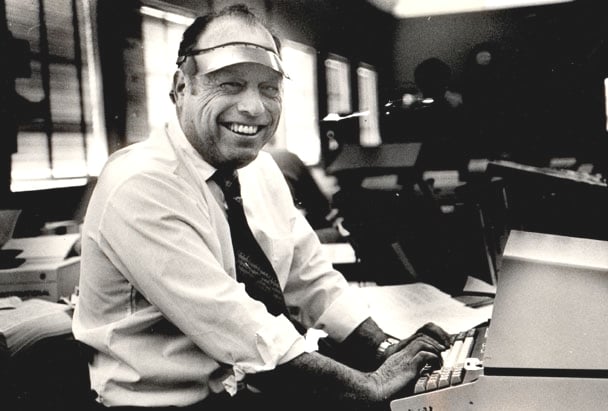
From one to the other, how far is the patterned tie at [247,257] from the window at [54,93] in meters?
0.34

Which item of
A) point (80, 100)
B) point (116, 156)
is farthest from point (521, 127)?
point (80, 100)

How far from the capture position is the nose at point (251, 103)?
1.51m

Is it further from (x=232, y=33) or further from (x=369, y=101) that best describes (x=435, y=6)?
(x=232, y=33)

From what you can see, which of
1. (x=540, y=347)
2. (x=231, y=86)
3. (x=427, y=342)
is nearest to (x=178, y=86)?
(x=231, y=86)

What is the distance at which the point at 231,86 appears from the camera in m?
1.52

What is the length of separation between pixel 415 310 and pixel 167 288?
2.34 ft

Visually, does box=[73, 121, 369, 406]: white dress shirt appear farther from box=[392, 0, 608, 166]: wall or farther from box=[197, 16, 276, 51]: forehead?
box=[392, 0, 608, 166]: wall

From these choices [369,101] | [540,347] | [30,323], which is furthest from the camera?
[369,101]

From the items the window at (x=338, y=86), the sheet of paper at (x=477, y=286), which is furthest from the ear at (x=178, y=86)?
the sheet of paper at (x=477, y=286)

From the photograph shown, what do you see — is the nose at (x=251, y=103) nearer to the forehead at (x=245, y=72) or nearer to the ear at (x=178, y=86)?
the forehead at (x=245, y=72)

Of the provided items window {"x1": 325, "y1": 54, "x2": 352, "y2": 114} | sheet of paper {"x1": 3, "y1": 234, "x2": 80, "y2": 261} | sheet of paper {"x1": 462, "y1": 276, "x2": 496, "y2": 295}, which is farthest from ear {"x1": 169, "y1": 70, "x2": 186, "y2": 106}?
sheet of paper {"x1": 462, "y1": 276, "x2": 496, "y2": 295}

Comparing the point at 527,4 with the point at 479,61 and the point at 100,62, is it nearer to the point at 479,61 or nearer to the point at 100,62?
the point at 479,61

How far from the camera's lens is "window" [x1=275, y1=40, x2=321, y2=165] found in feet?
5.65

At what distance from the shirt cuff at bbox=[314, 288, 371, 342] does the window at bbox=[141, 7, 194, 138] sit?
563 millimetres
